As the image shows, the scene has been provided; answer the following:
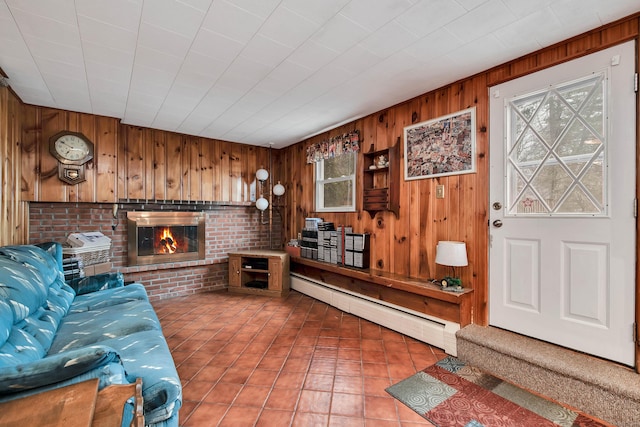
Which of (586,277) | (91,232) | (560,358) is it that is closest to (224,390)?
(560,358)

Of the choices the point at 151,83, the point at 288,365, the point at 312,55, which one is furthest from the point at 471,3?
the point at 288,365

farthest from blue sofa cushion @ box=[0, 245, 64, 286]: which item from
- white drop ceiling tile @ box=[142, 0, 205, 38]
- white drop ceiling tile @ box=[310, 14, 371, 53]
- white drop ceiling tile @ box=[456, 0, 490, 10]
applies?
white drop ceiling tile @ box=[456, 0, 490, 10]

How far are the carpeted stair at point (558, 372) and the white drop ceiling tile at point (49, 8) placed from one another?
342 cm

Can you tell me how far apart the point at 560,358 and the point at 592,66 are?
1.93 meters

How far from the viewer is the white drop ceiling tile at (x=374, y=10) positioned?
159cm

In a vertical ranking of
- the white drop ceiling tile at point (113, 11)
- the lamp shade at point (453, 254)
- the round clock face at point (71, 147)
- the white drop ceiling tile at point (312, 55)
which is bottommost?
the lamp shade at point (453, 254)

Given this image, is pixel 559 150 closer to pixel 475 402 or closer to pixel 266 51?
pixel 475 402

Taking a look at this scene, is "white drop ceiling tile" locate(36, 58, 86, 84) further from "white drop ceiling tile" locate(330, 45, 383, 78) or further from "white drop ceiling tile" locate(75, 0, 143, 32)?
"white drop ceiling tile" locate(330, 45, 383, 78)

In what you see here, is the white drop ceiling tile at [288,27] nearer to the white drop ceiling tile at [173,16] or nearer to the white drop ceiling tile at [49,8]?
the white drop ceiling tile at [173,16]

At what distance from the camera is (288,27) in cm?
179

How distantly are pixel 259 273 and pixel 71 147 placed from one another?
111 inches

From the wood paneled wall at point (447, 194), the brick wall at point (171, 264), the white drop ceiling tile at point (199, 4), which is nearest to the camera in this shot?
the white drop ceiling tile at point (199, 4)

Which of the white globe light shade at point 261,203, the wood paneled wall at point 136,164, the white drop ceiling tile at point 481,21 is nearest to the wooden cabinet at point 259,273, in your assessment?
the white globe light shade at point 261,203

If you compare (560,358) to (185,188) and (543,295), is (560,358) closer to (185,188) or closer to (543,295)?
(543,295)
